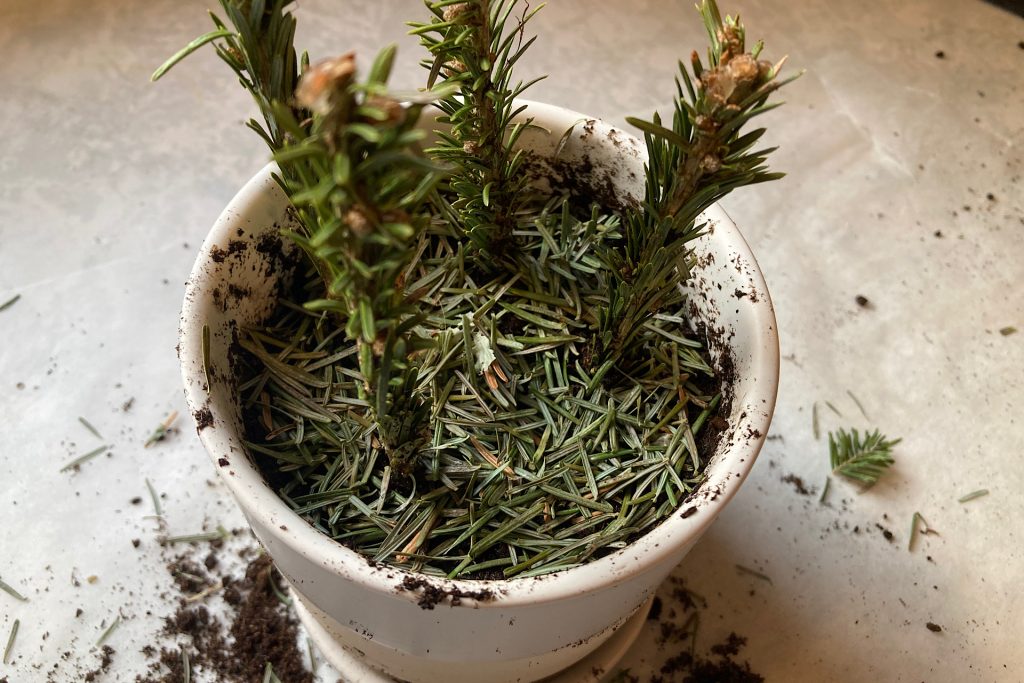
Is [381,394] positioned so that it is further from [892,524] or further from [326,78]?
[892,524]

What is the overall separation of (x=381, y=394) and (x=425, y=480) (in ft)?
0.51

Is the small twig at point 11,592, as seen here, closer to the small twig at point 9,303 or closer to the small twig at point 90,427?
the small twig at point 90,427

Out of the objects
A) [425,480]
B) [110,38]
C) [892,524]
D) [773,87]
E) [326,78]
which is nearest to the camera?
[326,78]

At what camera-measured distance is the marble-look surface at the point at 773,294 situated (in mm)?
1029

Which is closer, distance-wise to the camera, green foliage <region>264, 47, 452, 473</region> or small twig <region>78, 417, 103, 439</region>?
green foliage <region>264, 47, 452, 473</region>

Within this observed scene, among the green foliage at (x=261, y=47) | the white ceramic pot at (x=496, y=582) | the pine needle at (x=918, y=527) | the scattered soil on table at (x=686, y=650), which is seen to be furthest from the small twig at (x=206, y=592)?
the pine needle at (x=918, y=527)

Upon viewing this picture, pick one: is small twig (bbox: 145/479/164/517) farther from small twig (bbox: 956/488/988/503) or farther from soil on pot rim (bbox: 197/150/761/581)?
small twig (bbox: 956/488/988/503)

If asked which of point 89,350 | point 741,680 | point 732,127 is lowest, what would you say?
point 741,680

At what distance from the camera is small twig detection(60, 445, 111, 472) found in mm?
1067

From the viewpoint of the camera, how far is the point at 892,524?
1105 millimetres

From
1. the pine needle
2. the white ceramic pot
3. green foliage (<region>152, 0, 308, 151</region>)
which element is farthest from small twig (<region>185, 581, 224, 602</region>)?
the pine needle

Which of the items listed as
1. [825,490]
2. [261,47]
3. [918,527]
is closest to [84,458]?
[261,47]

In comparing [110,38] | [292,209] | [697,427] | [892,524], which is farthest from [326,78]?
[110,38]

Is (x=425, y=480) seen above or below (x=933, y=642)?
above
